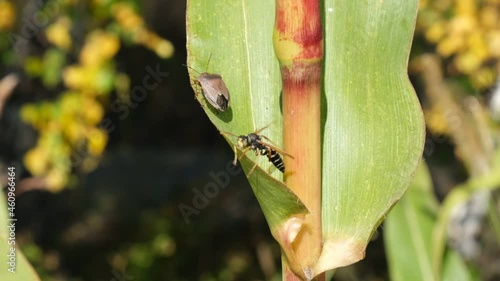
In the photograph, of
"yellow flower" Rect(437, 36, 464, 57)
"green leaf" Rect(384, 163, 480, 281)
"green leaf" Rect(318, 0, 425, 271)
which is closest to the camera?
"green leaf" Rect(318, 0, 425, 271)

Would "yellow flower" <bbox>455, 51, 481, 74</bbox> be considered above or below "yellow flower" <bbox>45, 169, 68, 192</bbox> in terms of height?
above

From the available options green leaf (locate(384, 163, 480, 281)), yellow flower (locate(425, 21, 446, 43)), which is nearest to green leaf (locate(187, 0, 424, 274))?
green leaf (locate(384, 163, 480, 281))

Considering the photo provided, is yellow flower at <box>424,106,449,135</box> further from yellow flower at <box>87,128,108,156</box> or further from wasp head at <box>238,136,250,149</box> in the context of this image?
wasp head at <box>238,136,250,149</box>

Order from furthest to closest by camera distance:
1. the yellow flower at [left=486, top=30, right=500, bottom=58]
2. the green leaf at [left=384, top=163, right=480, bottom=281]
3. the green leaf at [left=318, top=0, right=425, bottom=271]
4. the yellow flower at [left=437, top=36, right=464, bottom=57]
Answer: the yellow flower at [left=437, top=36, right=464, bottom=57] → the yellow flower at [left=486, top=30, right=500, bottom=58] → the green leaf at [left=384, top=163, right=480, bottom=281] → the green leaf at [left=318, top=0, right=425, bottom=271]

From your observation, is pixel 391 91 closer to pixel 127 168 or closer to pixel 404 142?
pixel 404 142

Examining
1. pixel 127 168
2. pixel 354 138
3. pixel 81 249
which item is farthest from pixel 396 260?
pixel 127 168

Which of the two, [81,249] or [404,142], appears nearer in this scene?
[404,142]

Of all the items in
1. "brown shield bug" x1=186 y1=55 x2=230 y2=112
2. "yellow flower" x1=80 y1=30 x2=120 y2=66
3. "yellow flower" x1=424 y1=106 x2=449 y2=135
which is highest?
"brown shield bug" x1=186 y1=55 x2=230 y2=112
